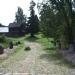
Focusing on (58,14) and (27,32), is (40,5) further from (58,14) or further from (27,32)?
(27,32)

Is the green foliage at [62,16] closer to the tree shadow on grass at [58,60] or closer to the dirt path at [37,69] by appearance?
the tree shadow on grass at [58,60]

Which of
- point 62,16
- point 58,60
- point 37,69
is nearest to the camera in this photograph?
point 37,69

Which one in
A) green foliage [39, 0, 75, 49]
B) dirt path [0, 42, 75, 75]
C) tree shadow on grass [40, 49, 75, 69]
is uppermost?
green foliage [39, 0, 75, 49]

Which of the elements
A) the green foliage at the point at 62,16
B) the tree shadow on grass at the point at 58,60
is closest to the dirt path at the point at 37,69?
the tree shadow on grass at the point at 58,60

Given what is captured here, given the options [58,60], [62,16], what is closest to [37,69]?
[58,60]

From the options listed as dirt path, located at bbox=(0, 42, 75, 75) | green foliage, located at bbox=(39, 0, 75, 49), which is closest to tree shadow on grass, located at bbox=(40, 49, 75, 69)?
dirt path, located at bbox=(0, 42, 75, 75)

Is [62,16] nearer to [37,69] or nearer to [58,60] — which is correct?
[58,60]

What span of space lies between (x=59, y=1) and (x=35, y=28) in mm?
50798

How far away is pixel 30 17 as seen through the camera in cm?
8481

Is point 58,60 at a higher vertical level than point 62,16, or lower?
lower

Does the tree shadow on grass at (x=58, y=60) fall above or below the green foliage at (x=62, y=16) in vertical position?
below

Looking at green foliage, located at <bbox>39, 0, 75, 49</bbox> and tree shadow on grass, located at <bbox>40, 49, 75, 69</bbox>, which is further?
green foliage, located at <bbox>39, 0, 75, 49</bbox>

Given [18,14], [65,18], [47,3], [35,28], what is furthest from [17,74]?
[18,14]

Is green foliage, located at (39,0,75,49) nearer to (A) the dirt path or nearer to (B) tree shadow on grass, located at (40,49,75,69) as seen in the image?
(B) tree shadow on grass, located at (40,49,75,69)
